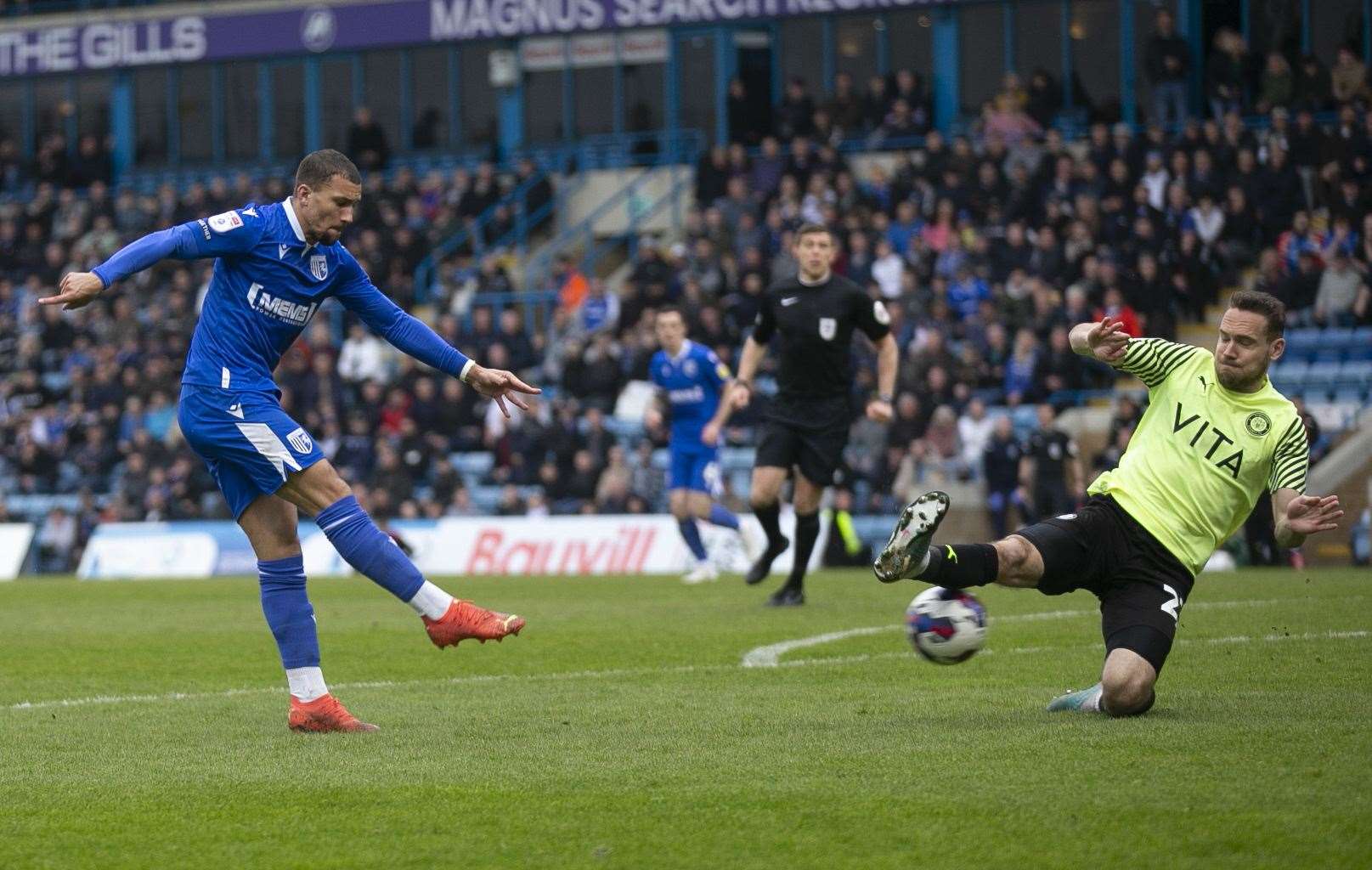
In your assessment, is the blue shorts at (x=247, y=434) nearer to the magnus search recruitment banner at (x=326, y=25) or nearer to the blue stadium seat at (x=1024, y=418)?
the blue stadium seat at (x=1024, y=418)

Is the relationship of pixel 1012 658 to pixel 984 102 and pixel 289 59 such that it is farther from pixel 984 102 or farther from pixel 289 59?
pixel 289 59

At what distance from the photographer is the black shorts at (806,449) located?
542 inches

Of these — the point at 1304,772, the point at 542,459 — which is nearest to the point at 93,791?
the point at 1304,772

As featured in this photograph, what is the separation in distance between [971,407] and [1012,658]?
515 inches

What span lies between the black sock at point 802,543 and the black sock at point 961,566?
6.42 meters

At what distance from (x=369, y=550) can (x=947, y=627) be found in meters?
2.33

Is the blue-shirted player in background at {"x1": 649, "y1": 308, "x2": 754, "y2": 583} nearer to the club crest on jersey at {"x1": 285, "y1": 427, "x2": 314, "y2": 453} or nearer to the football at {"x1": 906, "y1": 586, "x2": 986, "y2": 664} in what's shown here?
the club crest on jersey at {"x1": 285, "y1": 427, "x2": 314, "y2": 453}

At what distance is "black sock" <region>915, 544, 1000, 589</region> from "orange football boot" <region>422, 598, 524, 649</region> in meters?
1.63

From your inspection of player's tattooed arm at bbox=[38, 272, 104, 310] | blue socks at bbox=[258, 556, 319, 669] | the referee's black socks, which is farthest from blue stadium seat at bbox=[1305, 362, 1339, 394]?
player's tattooed arm at bbox=[38, 272, 104, 310]

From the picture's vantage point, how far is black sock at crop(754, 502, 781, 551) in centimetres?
1419

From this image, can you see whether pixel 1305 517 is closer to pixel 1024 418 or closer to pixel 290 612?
pixel 290 612

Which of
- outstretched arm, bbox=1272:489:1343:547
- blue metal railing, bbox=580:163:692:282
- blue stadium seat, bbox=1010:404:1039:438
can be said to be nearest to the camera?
outstretched arm, bbox=1272:489:1343:547

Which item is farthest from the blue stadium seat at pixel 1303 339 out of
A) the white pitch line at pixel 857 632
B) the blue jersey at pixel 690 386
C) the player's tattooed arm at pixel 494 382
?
the player's tattooed arm at pixel 494 382

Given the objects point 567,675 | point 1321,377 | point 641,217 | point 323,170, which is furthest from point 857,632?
Result: point 641,217
